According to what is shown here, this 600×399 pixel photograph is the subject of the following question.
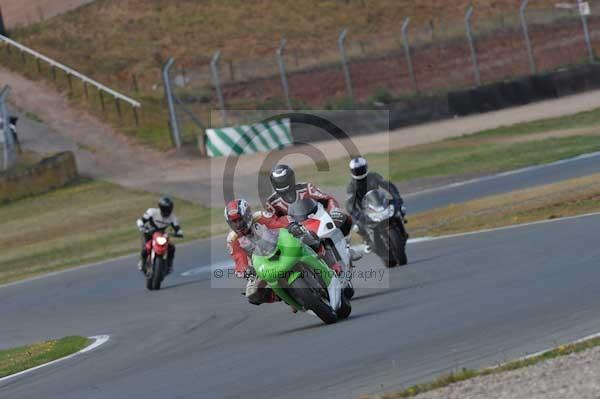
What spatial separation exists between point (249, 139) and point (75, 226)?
686cm

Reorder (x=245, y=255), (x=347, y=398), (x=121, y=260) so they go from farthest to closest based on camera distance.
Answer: (x=121, y=260) → (x=245, y=255) → (x=347, y=398)

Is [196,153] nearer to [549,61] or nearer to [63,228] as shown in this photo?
[63,228]

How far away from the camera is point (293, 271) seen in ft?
37.9

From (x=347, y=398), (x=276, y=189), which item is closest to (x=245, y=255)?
(x=276, y=189)

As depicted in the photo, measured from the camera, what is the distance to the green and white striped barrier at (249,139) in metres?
36.7

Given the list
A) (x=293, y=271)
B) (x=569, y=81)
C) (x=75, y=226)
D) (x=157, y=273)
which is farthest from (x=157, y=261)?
(x=569, y=81)

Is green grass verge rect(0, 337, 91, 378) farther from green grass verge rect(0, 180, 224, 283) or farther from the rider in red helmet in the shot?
green grass verge rect(0, 180, 224, 283)

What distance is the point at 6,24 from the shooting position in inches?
2452

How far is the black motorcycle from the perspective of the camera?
16.1 meters

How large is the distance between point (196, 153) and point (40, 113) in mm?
9223

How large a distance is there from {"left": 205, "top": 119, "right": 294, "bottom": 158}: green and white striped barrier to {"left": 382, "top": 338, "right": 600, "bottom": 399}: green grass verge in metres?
28.2

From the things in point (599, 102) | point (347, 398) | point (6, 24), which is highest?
point (6, 24)

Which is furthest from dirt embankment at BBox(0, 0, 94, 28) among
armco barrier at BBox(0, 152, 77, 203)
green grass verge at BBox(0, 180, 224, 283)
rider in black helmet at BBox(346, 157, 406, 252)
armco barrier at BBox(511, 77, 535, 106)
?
rider in black helmet at BBox(346, 157, 406, 252)

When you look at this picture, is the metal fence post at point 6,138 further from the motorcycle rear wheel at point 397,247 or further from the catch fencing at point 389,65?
the motorcycle rear wheel at point 397,247
